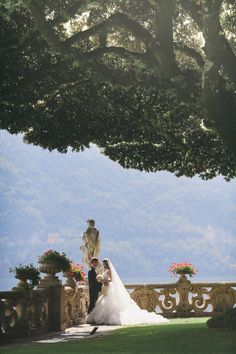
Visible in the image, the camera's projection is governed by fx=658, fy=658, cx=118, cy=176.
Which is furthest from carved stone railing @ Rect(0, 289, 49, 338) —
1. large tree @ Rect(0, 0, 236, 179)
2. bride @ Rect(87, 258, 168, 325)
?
large tree @ Rect(0, 0, 236, 179)

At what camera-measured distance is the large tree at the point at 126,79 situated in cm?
1599

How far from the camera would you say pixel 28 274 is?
63.5 ft

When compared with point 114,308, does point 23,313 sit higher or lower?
lower

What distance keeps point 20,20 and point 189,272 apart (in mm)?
14066

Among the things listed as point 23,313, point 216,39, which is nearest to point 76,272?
point 23,313

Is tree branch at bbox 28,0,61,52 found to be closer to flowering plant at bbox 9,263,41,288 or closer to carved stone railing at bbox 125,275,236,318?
flowering plant at bbox 9,263,41,288

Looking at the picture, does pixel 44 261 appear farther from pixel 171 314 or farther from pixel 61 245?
pixel 61 245

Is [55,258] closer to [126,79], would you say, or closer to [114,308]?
[114,308]

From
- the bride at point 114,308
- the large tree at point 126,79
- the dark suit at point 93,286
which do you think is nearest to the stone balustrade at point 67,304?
the dark suit at point 93,286

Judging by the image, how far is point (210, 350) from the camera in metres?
13.5

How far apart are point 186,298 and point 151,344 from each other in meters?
12.4

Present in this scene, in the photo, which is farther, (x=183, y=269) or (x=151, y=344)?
(x=183, y=269)

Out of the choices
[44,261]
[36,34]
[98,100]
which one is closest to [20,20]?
[36,34]

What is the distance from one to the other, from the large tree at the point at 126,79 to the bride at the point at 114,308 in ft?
16.3
